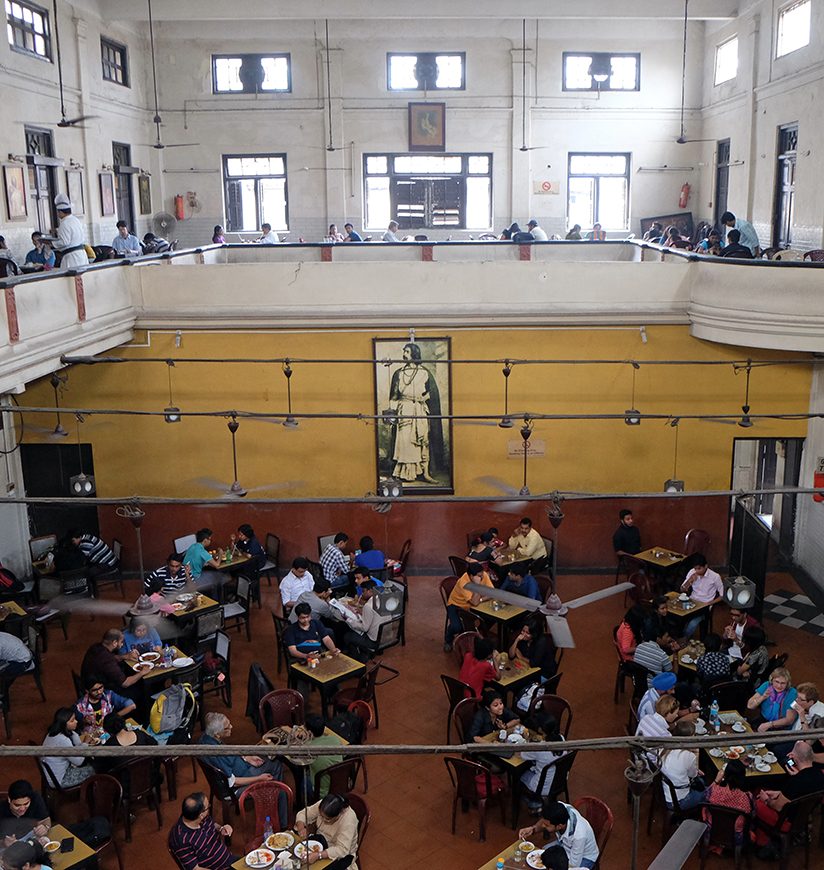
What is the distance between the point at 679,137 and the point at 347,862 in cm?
1683

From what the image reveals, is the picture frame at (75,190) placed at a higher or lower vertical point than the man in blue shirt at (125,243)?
higher

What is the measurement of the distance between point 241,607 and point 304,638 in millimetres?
2019

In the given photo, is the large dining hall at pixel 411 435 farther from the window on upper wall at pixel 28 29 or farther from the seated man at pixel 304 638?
the window on upper wall at pixel 28 29

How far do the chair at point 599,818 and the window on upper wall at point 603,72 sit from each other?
1593 cm

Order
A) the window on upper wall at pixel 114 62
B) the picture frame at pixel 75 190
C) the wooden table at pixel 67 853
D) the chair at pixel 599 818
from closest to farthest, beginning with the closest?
the wooden table at pixel 67 853, the chair at pixel 599 818, the picture frame at pixel 75 190, the window on upper wall at pixel 114 62

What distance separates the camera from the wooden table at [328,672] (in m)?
8.90

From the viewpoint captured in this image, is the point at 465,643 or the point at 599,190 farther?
the point at 599,190

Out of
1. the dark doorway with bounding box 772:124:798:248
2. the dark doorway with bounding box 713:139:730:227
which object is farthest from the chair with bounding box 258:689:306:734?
the dark doorway with bounding box 713:139:730:227

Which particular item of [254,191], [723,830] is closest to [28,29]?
[254,191]

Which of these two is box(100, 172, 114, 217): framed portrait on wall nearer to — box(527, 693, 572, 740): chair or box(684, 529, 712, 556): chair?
box(684, 529, 712, 556): chair

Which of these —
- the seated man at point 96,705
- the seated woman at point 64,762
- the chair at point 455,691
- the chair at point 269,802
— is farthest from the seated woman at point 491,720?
the seated woman at point 64,762

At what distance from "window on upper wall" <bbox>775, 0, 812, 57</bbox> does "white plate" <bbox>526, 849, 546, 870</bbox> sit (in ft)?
41.4

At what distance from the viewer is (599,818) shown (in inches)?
272

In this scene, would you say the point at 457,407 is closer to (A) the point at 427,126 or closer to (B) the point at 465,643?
(B) the point at 465,643
